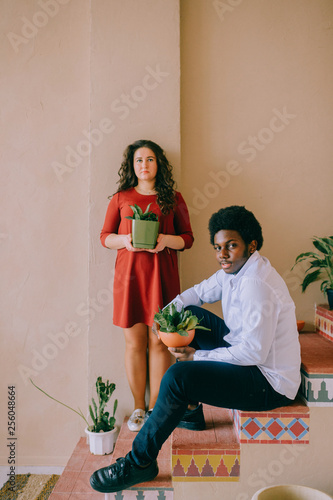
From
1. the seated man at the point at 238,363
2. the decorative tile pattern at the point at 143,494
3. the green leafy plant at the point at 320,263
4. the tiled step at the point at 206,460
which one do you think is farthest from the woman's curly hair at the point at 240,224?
the decorative tile pattern at the point at 143,494

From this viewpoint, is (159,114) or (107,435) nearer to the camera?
(107,435)

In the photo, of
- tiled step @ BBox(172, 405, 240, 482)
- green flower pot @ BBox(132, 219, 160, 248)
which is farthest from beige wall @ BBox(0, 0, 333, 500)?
tiled step @ BBox(172, 405, 240, 482)

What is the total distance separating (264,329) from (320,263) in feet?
3.33

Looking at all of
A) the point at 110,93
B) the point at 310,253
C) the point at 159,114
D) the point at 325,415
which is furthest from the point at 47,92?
the point at 325,415

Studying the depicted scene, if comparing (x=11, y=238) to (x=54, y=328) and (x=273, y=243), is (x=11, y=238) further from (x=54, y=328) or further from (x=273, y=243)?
(x=273, y=243)

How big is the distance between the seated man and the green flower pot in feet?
1.28

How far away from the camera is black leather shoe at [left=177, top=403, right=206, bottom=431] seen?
1.91 meters

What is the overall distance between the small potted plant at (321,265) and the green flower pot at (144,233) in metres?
0.92

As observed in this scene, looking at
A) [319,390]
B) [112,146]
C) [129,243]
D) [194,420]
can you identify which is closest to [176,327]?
[194,420]

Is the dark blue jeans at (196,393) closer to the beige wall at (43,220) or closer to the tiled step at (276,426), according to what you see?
the tiled step at (276,426)

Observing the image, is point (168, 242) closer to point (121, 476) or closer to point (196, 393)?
point (196, 393)

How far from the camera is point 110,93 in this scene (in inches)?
98.2

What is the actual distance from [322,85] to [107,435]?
2.43 meters

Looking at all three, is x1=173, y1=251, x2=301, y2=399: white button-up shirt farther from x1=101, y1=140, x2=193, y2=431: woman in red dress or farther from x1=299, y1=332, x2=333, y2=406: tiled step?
x1=101, y1=140, x2=193, y2=431: woman in red dress
